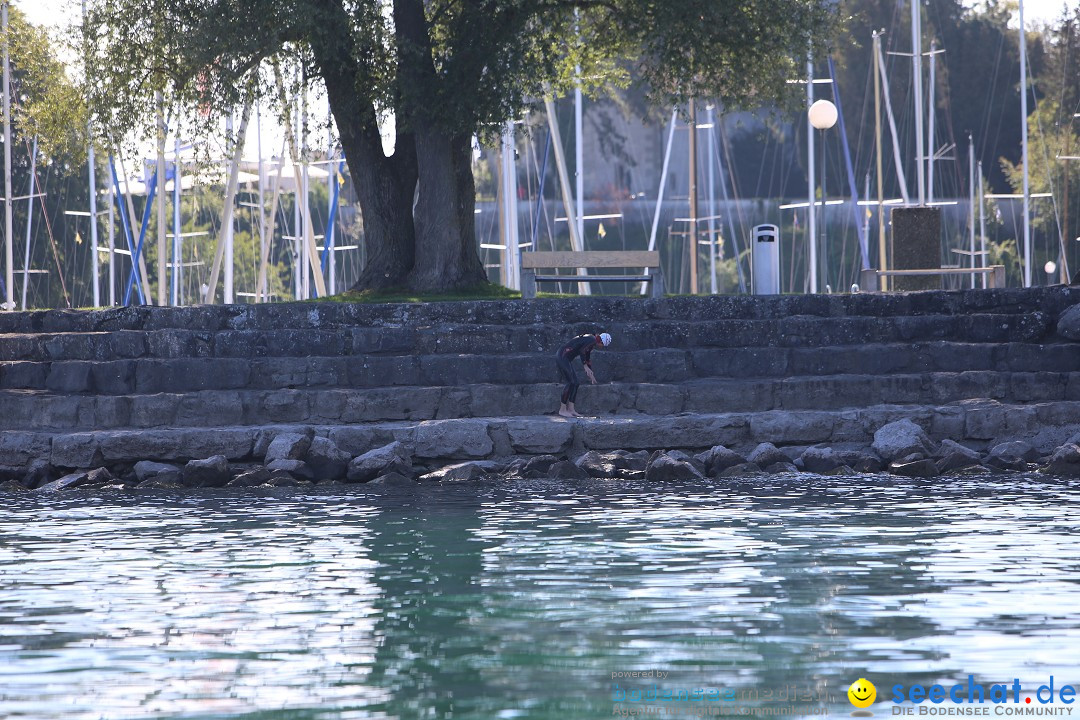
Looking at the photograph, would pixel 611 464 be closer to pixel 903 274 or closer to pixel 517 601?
pixel 517 601

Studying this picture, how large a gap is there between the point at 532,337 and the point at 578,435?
243 centimetres

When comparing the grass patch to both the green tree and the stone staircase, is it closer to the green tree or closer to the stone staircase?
the green tree

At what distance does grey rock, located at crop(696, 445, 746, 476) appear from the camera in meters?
17.1

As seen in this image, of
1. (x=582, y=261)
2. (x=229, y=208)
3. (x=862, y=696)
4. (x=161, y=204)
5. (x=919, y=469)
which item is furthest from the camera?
(x=161, y=204)

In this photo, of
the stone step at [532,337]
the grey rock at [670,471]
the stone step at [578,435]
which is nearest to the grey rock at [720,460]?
the grey rock at [670,471]

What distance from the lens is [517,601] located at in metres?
9.43

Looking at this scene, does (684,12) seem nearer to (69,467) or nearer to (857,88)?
(69,467)

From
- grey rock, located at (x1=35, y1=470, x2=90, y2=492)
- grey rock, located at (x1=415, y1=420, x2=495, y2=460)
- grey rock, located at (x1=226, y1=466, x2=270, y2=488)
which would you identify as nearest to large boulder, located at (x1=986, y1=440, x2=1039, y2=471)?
grey rock, located at (x1=415, y1=420, x2=495, y2=460)

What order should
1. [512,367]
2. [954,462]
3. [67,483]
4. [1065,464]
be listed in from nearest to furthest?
[1065,464] → [954,462] → [67,483] → [512,367]

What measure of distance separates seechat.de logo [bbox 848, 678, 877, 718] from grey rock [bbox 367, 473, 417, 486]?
10.3 meters

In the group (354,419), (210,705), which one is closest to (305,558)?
(210,705)

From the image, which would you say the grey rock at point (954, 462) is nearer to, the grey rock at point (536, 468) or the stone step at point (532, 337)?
the stone step at point (532, 337)

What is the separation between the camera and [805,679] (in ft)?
23.6

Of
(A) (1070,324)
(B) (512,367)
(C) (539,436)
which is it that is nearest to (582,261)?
(B) (512,367)
